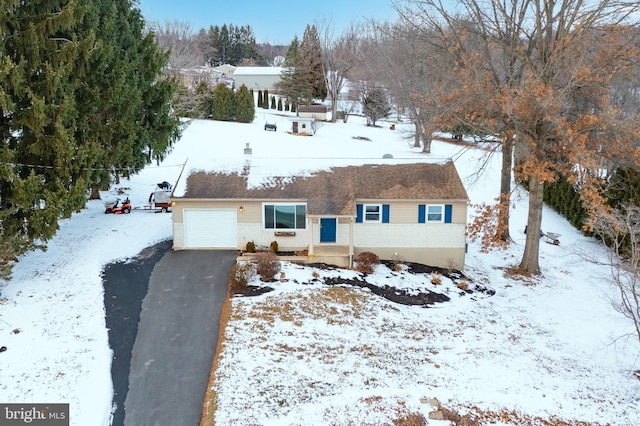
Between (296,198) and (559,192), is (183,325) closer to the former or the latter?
(296,198)

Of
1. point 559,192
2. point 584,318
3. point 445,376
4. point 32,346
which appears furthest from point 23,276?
point 559,192

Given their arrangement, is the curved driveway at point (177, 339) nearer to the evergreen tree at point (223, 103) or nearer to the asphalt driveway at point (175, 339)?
the asphalt driveway at point (175, 339)

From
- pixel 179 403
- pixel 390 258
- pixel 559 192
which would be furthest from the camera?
pixel 559 192

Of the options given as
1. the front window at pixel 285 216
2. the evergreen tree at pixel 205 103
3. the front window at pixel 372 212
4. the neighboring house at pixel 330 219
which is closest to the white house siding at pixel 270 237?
the neighboring house at pixel 330 219

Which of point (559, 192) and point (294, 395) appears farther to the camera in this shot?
point (559, 192)

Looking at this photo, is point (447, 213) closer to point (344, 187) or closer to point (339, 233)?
point (344, 187)

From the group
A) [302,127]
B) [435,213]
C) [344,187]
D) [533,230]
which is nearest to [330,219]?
[344,187]
